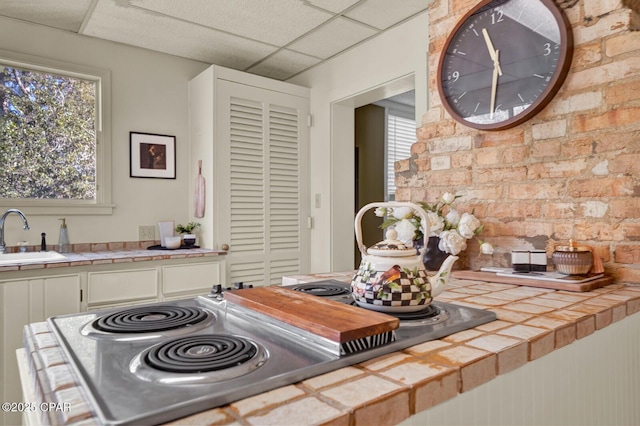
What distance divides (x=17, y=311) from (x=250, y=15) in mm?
2206

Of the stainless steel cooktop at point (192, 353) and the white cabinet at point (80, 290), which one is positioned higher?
the stainless steel cooktop at point (192, 353)

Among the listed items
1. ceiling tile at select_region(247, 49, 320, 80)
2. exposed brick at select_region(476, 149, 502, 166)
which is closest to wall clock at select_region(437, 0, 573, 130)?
exposed brick at select_region(476, 149, 502, 166)

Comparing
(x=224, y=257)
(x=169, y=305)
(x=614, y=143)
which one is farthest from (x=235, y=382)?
(x=224, y=257)

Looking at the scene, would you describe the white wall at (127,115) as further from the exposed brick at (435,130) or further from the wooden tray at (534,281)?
the wooden tray at (534,281)

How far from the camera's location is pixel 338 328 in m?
0.73

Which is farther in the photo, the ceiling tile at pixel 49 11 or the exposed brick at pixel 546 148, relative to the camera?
the ceiling tile at pixel 49 11

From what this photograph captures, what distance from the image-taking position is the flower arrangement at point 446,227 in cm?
171

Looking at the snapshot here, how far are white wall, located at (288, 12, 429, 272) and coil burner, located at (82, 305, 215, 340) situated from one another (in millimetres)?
2475

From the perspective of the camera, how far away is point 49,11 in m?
2.63

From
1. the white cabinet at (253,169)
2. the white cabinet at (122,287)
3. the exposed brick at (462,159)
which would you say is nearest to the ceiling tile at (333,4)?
the white cabinet at (253,169)

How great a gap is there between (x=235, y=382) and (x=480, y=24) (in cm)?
184

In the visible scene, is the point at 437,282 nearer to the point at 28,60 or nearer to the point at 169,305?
the point at 169,305

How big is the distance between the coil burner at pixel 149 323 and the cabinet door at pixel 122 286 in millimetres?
1628

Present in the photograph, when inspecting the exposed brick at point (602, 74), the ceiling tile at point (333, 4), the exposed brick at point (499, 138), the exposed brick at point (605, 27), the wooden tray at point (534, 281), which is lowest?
the wooden tray at point (534, 281)
